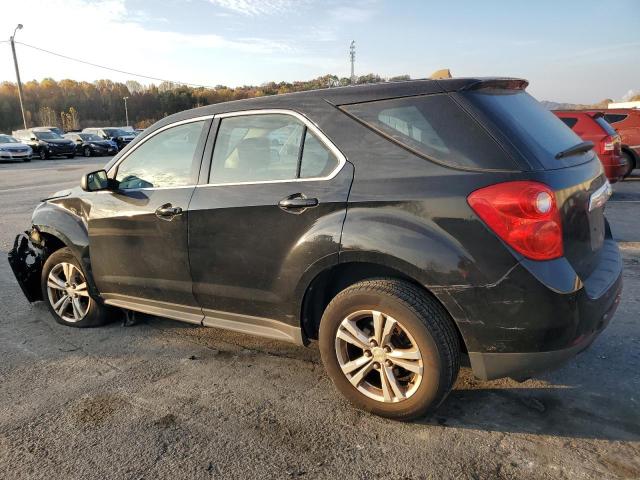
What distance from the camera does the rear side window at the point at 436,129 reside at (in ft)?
8.02

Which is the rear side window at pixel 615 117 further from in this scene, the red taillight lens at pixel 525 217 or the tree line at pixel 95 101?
the tree line at pixel 95 101

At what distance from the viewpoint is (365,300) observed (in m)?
Answer: 2.67

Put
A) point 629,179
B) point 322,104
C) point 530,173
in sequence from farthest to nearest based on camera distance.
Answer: point 629,179, point 322,104, point 530,173

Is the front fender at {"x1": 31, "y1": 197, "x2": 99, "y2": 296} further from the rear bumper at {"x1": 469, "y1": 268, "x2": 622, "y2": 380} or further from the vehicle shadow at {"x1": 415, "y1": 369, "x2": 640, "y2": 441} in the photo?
the rear bumper at {"x1": 469, "y1": 268, "x2": 622, "y2": 380}

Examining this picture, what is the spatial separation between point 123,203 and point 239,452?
6.71 ft

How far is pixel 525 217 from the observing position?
7.64 feet

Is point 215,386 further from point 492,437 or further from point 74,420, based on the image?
point 492,437

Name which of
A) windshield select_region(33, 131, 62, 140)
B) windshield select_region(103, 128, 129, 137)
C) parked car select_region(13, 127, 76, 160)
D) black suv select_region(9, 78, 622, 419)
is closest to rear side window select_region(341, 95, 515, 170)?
black suv select_region(9, 78, 622, 419)

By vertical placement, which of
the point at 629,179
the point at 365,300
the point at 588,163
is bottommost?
the point at 629,179

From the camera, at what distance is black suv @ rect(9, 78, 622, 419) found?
2.38 meters


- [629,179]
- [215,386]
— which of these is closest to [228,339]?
[215,386]

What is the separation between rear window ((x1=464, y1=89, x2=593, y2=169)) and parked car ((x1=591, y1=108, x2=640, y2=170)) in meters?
10.6

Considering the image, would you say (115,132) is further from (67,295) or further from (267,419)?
(267,419)

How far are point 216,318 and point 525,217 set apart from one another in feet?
6.72
